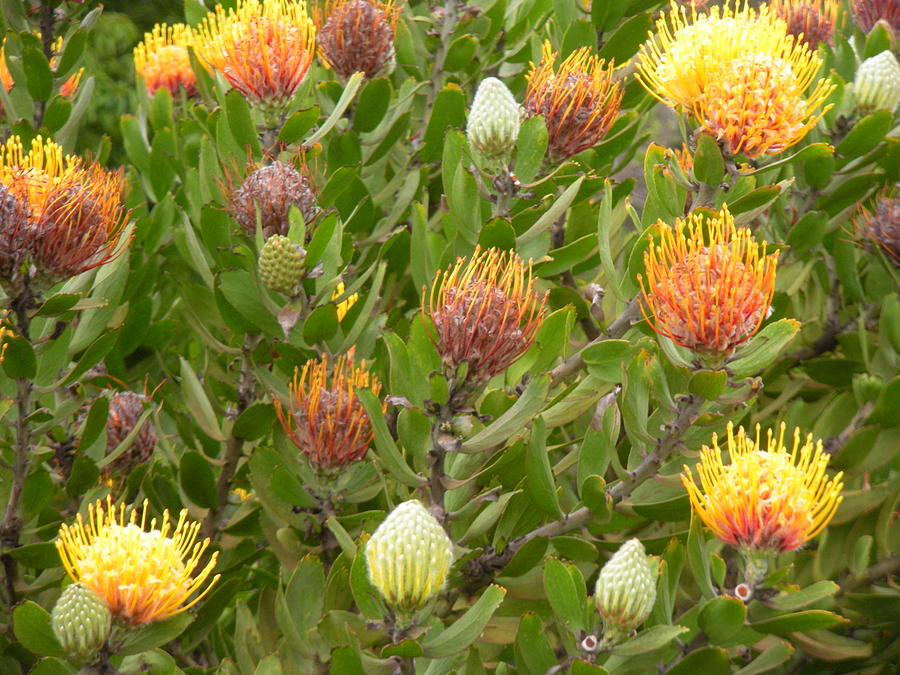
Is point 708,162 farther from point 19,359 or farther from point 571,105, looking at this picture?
point 19,359

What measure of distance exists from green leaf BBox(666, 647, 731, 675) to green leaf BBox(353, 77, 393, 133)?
2.66 ft

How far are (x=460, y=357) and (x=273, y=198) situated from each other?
0.35 m

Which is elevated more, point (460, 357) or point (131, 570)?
point (460, 357)

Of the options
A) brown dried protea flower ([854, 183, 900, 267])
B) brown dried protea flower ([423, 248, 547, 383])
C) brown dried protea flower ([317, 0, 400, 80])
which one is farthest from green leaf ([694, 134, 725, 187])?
brown dried protea flower ([317, 0, 400, 80])

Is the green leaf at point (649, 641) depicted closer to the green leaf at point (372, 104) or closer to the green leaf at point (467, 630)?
the green leaf at point (467, 630)

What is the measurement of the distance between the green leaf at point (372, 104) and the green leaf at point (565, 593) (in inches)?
27.7

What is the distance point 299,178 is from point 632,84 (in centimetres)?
60

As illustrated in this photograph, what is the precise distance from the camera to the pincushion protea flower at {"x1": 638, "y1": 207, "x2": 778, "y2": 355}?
37.1 inches

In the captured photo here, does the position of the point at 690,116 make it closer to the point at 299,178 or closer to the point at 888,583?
the point at 299,178

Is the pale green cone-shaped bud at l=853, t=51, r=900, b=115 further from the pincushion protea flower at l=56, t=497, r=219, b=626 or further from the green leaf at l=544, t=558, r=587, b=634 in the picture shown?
the pincushion protea flower at l=56, t=497, r=219, b=626

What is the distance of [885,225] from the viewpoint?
4.63 feet

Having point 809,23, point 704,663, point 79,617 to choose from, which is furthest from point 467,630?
point 809,23

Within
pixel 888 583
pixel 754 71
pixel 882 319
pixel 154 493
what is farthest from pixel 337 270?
pixel 888 583

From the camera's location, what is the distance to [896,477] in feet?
4.60
